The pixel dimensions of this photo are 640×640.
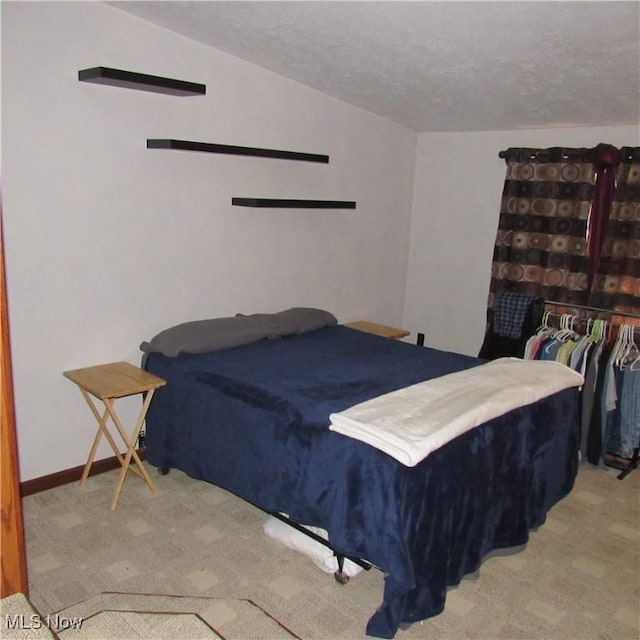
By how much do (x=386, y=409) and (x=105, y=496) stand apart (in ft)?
5.34

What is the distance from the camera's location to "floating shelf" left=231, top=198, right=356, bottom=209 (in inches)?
146

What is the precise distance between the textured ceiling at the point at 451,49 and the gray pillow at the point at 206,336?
1589mm

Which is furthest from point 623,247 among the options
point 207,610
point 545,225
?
point 207,610

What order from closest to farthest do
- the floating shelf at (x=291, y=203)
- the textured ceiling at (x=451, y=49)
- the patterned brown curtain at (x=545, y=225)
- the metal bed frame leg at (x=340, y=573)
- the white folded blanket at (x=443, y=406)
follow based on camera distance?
the white folded blanket at (x=443, y=406) < the metal bed frame leg at (x=340, y=573) < the textured ceiling at (x=451, y=49) < the floating shelf at (x=291, y=203) < the patterned brown curtain at (x=545, y=225)

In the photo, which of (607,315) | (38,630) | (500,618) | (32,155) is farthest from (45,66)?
(607,315)

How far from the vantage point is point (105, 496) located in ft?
10.2

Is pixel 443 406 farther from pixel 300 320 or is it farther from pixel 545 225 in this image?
pixel 545 225

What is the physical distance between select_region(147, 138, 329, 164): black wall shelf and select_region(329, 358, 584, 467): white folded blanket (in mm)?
1723

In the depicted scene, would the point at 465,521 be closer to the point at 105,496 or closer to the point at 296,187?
the point at 105,496

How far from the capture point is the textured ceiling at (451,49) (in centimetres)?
261

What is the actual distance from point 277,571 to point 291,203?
2.27m

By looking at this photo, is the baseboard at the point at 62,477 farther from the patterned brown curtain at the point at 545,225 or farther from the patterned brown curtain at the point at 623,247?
the patterned brown curtain at the point at 623,247

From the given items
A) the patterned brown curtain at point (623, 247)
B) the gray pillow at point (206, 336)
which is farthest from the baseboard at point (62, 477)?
the patterned brown curtain at point (623, 247)

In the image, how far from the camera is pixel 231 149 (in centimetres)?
348
